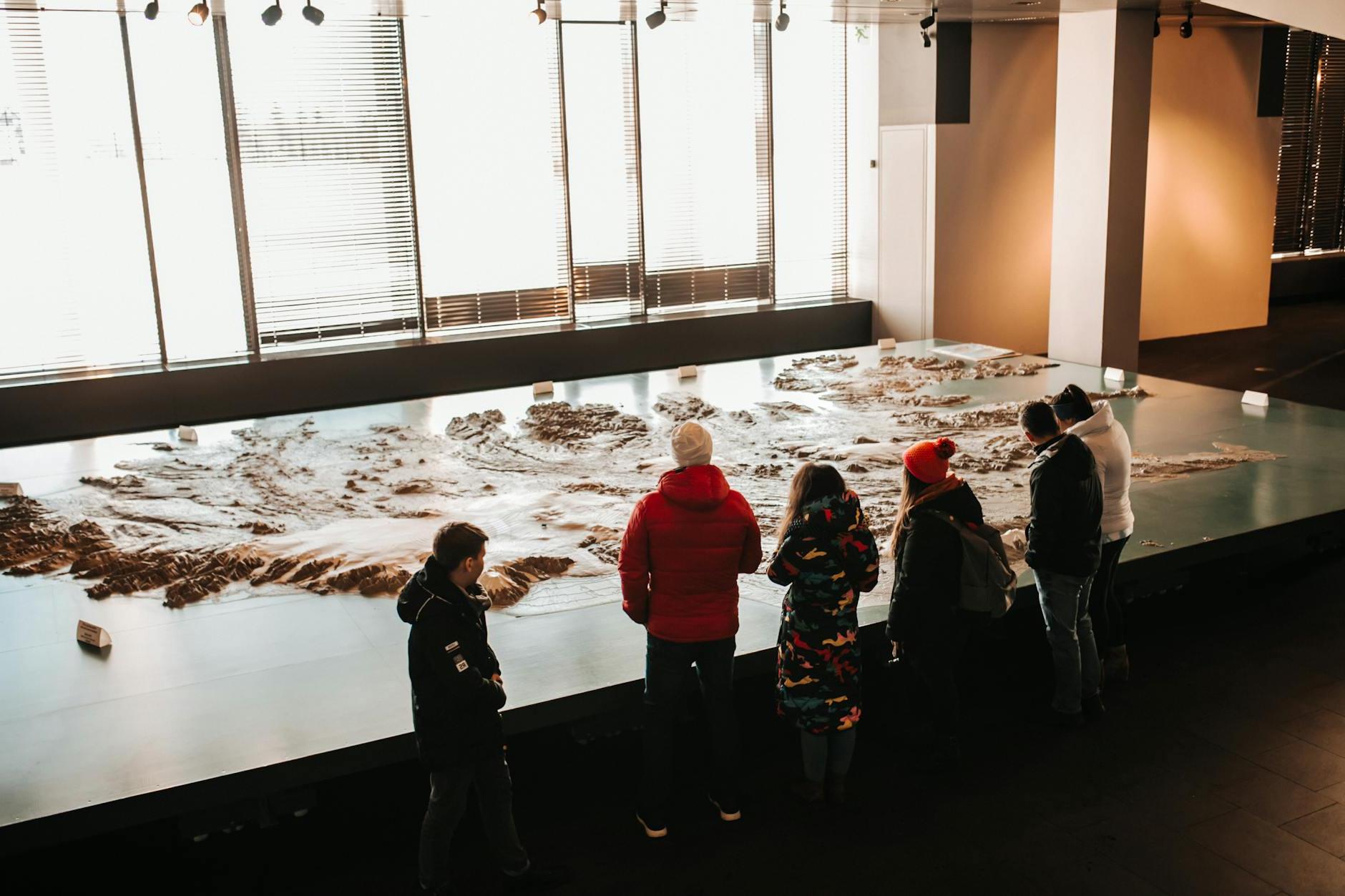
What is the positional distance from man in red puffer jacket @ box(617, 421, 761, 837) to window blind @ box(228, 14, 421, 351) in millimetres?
7262

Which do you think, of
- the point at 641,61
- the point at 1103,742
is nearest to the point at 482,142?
the point at 641,61

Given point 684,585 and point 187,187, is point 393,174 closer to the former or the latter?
point 187,187

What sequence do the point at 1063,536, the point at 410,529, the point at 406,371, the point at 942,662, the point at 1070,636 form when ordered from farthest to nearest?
the point at 406,371 → the point at 410,529 → the point at 1070,636 → the point at 1063,536 → the point at 942,662

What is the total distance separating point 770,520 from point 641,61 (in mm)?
6813

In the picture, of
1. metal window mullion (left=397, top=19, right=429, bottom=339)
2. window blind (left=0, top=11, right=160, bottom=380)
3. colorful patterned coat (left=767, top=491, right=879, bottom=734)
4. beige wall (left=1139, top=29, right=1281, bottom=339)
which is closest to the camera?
colorful patterned coat (left=767, top=491, right=879, bottom=734)

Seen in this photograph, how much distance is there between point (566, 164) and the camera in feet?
35.0

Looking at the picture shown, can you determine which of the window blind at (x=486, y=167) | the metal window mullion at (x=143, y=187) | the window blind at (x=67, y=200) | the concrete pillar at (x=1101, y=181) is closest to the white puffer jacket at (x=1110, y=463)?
the concrete pillar at (x=1101, y=181)

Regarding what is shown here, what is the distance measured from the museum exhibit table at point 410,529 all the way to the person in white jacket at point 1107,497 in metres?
0.58

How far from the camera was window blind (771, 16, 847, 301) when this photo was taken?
38.3ft

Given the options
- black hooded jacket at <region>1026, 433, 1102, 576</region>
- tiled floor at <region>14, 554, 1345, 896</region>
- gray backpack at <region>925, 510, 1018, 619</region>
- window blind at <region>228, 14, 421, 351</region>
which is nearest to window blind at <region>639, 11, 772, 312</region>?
window blind at <region>228, 14, 421, 351</region>

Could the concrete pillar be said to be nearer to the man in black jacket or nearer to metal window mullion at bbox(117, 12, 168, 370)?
the man in black jacket

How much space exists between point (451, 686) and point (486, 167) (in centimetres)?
818

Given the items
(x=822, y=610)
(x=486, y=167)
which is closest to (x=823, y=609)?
(x=822, y=610)

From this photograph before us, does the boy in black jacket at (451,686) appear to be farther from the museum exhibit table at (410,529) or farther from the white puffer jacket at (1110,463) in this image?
the white puffer jacket at (1110,463)
